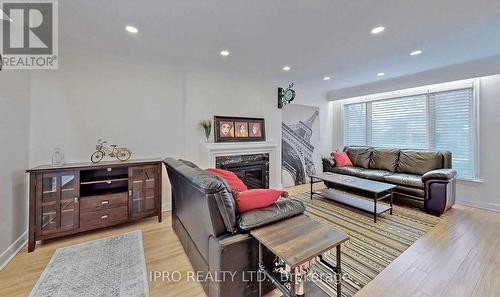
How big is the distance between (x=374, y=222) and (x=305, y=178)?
243 centimetres

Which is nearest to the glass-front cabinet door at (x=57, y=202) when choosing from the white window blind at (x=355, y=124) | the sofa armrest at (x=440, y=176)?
the sofa armrest at (x=440, y=176)

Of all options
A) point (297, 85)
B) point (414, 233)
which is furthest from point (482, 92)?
point (297, 85)

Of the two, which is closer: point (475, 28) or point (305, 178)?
point (475, 28)

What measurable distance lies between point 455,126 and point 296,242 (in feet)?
15.2

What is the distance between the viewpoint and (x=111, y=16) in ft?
6.72

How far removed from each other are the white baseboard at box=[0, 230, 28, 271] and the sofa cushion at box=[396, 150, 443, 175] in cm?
613

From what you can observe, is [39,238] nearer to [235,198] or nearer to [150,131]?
[150,131]

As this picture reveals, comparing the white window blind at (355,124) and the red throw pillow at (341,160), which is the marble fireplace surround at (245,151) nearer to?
the red throw pillow at (341,160)

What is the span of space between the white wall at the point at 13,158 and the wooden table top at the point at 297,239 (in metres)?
Result: 2.65

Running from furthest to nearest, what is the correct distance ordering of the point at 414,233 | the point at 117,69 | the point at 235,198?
the point at 117,69, the point at 414,233, the point at 235,198

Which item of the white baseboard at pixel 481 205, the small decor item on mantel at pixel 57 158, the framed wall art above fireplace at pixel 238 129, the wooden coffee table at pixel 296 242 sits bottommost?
the white baseboard at pixel 481 205

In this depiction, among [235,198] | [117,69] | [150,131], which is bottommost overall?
[235,198]

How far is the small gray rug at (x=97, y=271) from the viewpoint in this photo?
1.62 meters

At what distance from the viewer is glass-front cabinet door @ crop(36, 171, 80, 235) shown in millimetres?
2246
